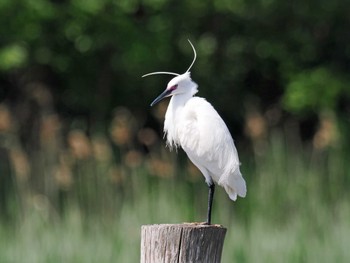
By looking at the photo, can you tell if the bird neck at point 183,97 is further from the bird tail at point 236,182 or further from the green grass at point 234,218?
the green grass at point 234,218

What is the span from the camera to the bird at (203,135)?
4199 millimetres

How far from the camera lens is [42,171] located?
9.77 meters

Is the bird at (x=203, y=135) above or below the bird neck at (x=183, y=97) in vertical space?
below

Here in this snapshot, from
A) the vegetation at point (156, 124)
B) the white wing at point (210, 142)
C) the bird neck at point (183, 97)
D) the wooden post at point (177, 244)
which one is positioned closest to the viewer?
the wooden post at point (177, 244)

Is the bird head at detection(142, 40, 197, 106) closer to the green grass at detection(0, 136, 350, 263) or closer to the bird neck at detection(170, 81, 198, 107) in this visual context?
the bird neck at detection(170, 81, 198, 107)

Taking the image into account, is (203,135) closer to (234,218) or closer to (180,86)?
(180,86)

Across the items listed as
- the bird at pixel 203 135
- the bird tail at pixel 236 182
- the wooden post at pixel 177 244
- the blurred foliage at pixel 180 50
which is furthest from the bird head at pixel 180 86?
the blurred foliage at pixel 180 50

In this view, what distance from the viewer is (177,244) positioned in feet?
11.0

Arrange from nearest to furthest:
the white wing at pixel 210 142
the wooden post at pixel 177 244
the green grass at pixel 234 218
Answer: the wooden post at pixel 177 244
the white wing at pixel 210 142
the green grass at pixel 234 218

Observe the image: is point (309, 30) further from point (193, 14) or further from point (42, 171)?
point (42, 171)

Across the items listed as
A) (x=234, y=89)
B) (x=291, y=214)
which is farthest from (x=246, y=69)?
(x=291, y=214)

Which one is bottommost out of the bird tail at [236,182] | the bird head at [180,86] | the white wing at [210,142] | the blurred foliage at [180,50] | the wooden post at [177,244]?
the wooden post at [177,244]

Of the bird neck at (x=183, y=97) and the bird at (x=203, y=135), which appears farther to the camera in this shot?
the bird neck at (x=183, y=97)

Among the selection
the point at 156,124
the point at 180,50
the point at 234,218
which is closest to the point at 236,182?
the point at 234,218
